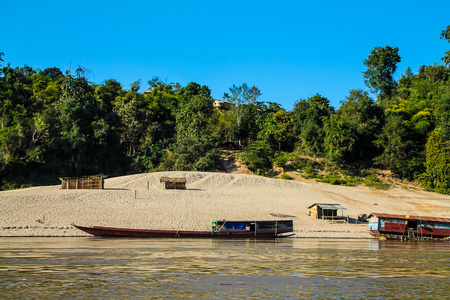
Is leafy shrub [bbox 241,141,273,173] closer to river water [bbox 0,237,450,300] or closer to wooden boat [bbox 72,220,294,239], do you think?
wooden boat [bbox 72,220,294,239]

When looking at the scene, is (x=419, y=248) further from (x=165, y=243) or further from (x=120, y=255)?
(x=120, y=255)

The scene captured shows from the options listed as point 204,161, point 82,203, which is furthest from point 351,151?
point 82,203

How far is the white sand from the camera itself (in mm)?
34125

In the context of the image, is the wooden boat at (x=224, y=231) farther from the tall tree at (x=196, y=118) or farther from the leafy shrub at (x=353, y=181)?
the tall tree at (x=196, y=118)

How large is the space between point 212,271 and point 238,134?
60115 mm

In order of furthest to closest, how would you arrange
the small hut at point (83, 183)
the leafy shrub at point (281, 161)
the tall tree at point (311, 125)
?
1. the tall tree at point (311, 125)
2. the leafy shrub at point (281, 161)
3. the small hut at point (83, 183)

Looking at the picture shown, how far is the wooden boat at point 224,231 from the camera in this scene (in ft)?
103

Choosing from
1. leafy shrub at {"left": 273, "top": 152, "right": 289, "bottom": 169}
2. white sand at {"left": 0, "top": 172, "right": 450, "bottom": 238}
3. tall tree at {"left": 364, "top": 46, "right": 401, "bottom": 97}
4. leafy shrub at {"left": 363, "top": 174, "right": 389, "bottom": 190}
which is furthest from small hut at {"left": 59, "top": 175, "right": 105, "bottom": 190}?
tall tree at {"left": 364, "top": 46, "right": 401, "bottom": 97}

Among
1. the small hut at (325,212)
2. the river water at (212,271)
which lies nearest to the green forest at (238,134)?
the small hut at (325,212)

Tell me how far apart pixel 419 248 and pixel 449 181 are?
28586 mm

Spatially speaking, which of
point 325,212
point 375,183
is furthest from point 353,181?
point 325,212

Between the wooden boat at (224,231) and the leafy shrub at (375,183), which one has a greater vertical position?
the leafy shrub at (375,183)

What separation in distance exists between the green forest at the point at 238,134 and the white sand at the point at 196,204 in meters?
8.85

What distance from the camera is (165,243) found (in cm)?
2883
